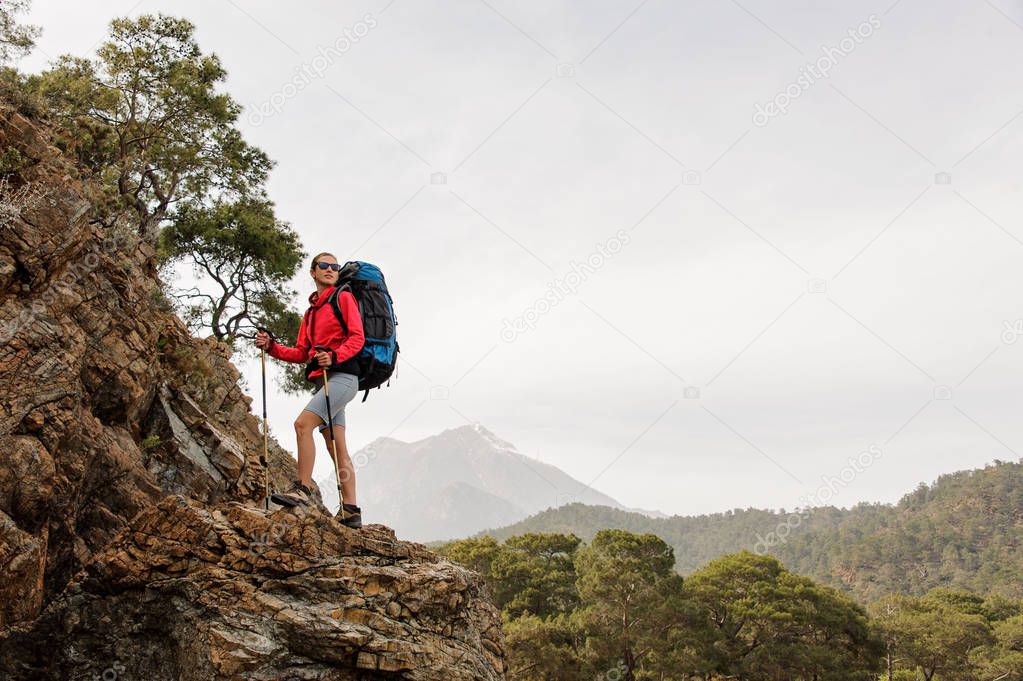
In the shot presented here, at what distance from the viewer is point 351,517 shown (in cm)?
685

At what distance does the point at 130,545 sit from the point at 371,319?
10.2 ft

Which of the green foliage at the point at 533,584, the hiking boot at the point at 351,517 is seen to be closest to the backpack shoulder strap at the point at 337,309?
the hiking boot at the point at 351,517

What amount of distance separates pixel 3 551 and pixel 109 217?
7488 millimetres

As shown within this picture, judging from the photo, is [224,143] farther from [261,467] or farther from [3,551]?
[3,551]

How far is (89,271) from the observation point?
9156 mm

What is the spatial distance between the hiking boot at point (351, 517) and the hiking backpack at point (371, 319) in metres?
1.34

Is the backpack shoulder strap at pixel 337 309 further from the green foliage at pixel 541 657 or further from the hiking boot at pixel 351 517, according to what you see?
the green foliage at pixel 541 657

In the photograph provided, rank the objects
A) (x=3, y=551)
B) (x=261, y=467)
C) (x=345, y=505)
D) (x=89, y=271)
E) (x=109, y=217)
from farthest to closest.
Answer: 1. (x=109, y=217)
2. (x=261, y=467)
3. (x=89, y=271)
4. (x=345, y=505)
5. (x=3, y=551)

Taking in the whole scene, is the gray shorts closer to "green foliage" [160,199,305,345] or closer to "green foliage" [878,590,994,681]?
"green foliage" [160,199,305,345]

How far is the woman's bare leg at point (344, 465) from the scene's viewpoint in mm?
7062

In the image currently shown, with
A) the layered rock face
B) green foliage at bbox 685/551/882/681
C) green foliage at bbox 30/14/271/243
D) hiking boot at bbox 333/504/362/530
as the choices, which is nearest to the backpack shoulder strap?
hiking boot at bbox 333/504/362/530

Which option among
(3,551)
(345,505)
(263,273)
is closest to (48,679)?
(3,551)

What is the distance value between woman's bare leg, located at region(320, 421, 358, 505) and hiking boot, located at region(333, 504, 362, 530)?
0.07 meters

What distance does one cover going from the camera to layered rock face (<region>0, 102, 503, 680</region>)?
5582 millimetres
